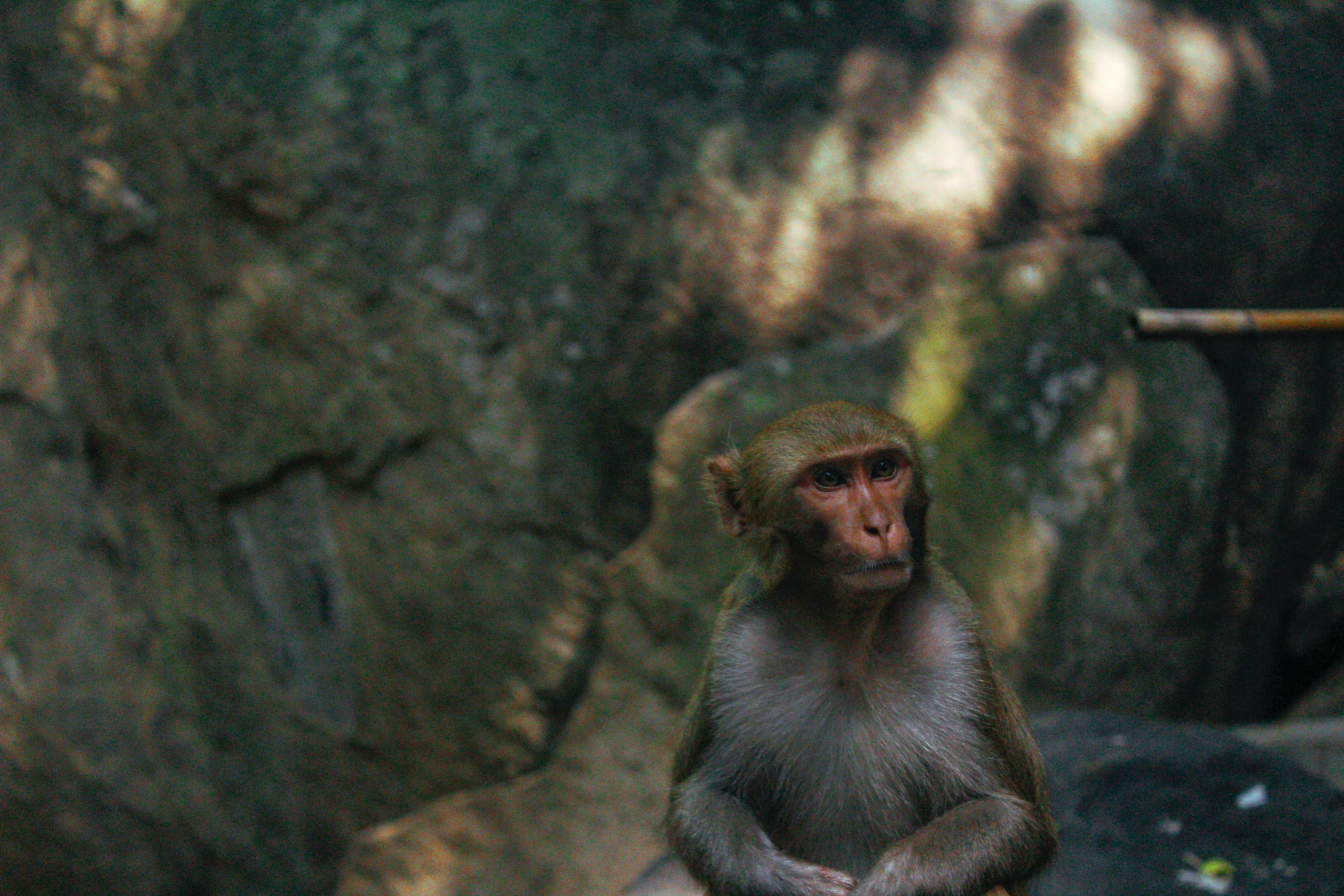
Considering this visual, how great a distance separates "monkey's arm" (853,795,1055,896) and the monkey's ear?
898 mm

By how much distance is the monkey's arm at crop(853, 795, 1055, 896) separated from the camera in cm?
311

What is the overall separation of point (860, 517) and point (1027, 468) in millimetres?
2937

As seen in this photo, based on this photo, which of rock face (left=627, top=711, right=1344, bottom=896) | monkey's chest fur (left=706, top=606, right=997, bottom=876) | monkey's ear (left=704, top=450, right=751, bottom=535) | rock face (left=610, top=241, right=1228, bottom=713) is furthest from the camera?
rock face (left=610, top=241, right=1228, bottom=713)

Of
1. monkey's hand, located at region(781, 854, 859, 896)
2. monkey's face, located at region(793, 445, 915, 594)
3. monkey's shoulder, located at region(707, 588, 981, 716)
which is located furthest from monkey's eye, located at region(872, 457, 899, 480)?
monkey's hand, located at region(781, 854, 859, 896)

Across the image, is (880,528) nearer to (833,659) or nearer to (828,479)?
(828,479)

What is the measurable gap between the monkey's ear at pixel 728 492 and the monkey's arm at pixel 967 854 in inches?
35.4

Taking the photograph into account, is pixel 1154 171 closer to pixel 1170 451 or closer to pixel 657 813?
pixel 1170 451

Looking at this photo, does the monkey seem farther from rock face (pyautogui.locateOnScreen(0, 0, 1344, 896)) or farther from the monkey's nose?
rock face (pyautogui.locateOnScreen(0, 0, 1344, 896))

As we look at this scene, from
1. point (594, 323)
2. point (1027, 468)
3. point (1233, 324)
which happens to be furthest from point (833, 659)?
point (594, 323)

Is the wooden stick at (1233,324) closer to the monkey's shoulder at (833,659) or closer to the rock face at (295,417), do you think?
the monkey's shoulder at (833,659)

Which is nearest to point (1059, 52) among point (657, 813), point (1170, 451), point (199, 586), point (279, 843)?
point (1170, 451)

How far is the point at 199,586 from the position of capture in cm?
698

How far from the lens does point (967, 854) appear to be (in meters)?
3.15

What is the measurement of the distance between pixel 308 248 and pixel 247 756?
274cm
